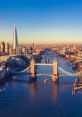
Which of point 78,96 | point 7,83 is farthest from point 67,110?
point 7,83

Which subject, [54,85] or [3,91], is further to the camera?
[54,85]

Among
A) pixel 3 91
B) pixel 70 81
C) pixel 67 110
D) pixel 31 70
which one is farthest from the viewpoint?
pixel 31 70

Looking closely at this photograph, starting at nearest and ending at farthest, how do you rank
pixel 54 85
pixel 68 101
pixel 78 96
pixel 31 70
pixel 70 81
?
1. pixel 68 101
2. pixel 78 96
3. pixel 54 85
4. pixel 70 81
5. pixel 31 70

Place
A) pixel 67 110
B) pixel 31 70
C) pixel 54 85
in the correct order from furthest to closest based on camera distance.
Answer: pixel 31 70, pixel 54 85, pixel 67 110

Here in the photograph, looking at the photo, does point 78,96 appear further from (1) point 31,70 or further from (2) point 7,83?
(1) point 31,70

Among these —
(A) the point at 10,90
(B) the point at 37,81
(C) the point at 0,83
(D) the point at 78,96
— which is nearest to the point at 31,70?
(B) the point at 37,81

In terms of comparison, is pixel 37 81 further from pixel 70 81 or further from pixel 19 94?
pixel 19 94
